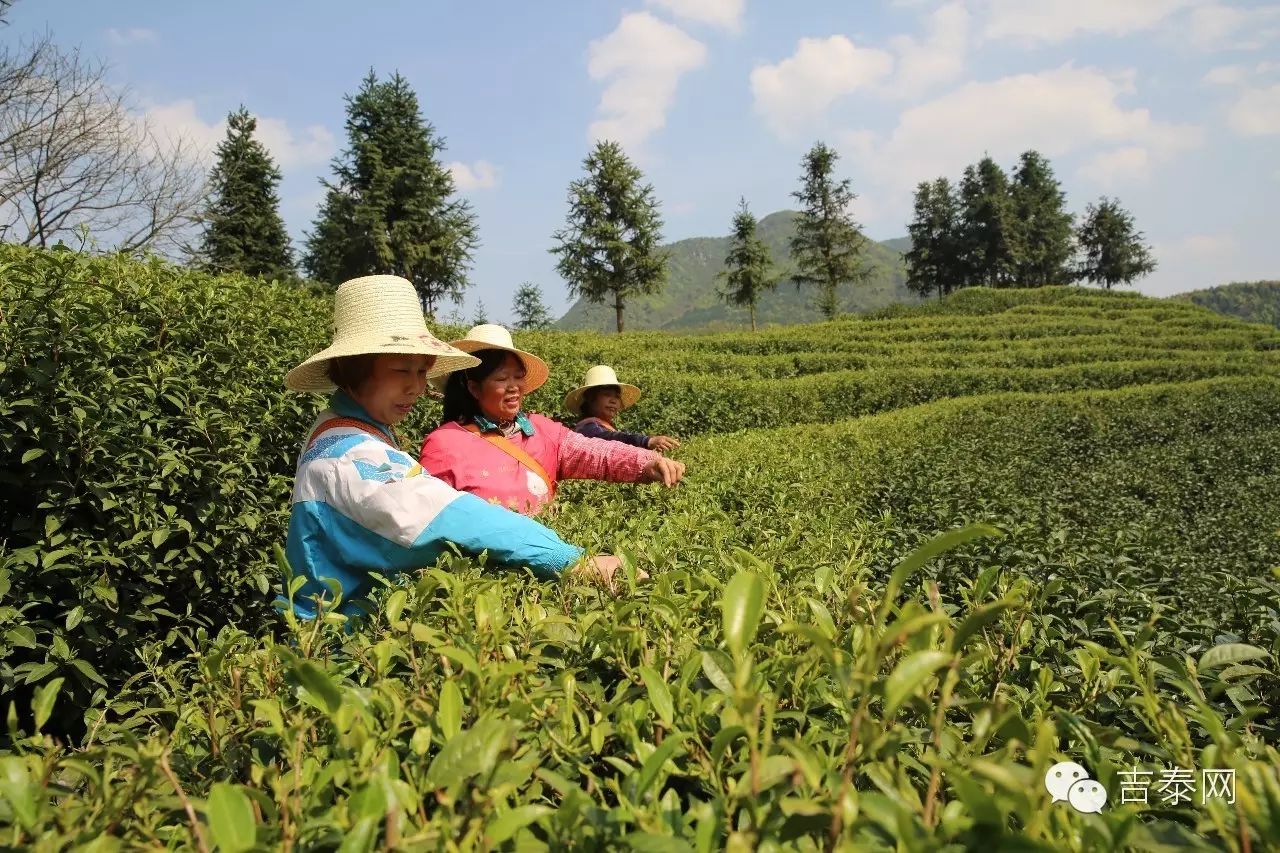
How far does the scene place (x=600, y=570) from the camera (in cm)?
171

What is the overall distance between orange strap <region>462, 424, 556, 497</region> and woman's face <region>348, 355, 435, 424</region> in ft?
2.52

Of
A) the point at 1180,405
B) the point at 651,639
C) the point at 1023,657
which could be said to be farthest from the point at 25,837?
the point at 1180,405

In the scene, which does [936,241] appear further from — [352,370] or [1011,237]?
[352,370]

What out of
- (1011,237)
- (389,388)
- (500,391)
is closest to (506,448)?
(500,391)

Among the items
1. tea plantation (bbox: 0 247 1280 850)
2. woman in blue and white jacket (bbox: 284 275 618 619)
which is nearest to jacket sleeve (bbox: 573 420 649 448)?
tea plantation (bbox: 0 247 1280 850)

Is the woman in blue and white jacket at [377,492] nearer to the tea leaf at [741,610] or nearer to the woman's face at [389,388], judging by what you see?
the woman's face at [389,388]

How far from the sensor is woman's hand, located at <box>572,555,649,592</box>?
169 centimetres

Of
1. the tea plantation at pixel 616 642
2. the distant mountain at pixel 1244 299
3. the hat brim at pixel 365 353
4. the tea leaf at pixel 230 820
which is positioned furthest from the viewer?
the distant mountain at pixel 1244 299

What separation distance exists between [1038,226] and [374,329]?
6573 cm

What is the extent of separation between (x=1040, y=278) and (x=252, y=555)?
216ft

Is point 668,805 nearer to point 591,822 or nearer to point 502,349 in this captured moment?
point 591,822

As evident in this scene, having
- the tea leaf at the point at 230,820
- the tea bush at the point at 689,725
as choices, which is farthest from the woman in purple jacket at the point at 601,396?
the tea leaf at the point at 230,820

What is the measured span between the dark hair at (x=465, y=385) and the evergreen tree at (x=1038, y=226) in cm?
6097

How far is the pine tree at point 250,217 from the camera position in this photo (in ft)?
101
